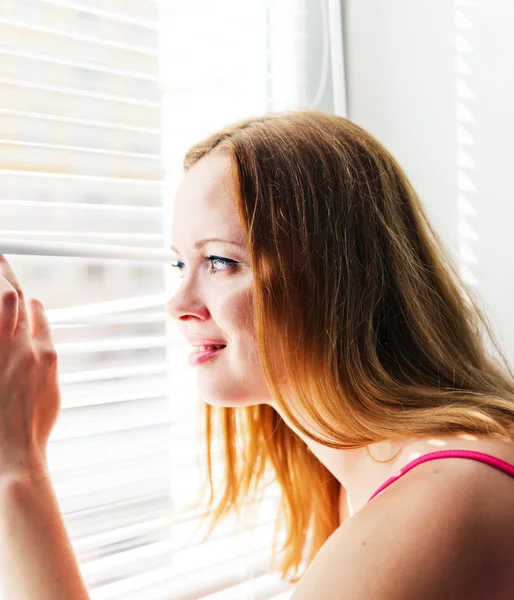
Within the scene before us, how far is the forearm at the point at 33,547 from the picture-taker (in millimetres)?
812

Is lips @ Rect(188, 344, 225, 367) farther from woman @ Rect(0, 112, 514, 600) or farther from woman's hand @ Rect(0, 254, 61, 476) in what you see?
woman's hand @ Rect(0, 254, 61, 476)

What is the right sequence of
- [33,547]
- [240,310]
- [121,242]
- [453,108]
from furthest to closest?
[453,108], [121,242], [240,310], [33,547]

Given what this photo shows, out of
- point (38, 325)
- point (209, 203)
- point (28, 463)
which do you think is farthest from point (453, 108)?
point (28, 463)

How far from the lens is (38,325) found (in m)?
0.97

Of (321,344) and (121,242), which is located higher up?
(121,242)

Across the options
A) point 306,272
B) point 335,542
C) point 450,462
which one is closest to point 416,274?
point 306,272

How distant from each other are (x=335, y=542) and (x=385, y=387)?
0.77 feet

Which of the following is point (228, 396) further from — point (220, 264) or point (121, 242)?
point (121, 242)

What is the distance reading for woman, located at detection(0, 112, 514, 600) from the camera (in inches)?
32.0

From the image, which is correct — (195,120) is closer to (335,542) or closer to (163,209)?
(163,209)

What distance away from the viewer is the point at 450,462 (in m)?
0.80

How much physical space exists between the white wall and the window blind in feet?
1.03

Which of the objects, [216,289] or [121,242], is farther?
[121,242]

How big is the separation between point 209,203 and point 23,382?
14.0 inches
